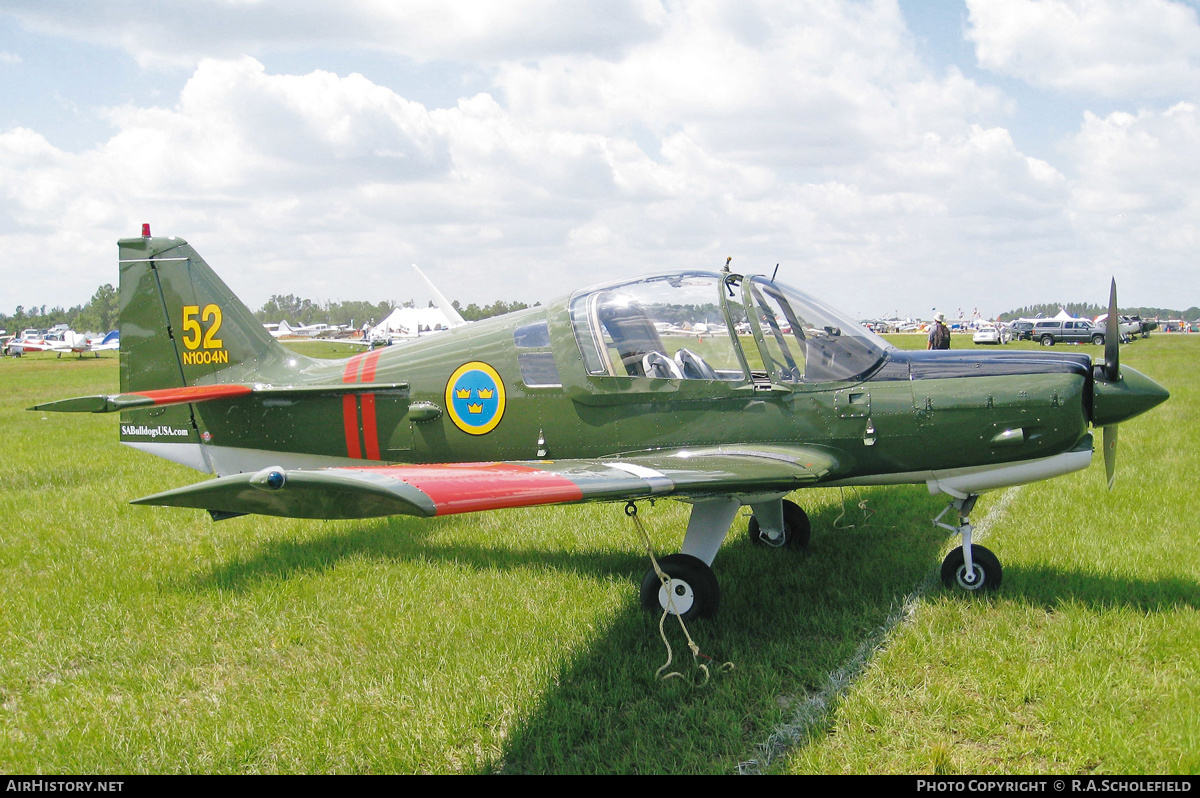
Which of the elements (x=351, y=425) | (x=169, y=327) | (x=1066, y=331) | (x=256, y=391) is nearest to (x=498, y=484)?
(x=351, y=425)

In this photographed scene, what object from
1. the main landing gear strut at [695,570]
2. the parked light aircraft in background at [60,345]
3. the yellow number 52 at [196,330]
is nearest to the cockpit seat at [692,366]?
the main landing gear strut at [695,570]

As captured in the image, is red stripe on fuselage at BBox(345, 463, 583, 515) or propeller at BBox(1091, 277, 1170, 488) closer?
red stripe on fuselage at BBox(345, 463, 583, 515)

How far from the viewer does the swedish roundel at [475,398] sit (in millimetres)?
6148

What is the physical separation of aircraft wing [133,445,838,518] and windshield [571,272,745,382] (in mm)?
687

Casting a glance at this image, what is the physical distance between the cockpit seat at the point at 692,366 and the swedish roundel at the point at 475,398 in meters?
1.41

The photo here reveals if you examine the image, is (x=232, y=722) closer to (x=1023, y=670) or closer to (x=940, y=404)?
(x=1023, y=670)

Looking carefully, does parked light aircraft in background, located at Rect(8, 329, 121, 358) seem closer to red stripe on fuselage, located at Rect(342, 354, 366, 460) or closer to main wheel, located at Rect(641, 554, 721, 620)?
red stripe on fuselage, located at Rect(342, 354, 366, 460)

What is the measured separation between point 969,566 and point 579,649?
2906mm

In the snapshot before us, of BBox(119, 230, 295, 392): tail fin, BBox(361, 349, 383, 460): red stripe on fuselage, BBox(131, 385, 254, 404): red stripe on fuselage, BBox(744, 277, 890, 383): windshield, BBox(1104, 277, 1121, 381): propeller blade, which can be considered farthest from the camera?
BBox(119, 230, 295, 392): tail fin

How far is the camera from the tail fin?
7.21 meters

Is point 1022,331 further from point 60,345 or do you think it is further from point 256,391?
point 60,345

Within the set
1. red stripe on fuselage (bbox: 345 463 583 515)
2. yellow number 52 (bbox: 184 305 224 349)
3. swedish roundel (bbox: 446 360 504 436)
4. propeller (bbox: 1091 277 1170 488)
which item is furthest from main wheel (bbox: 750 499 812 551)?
yellow number 52 (bbox: 184 305 224 349)

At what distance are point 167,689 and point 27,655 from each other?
4.07ft

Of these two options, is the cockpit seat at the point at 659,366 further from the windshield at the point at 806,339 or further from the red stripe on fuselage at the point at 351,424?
the red stripe on fuselage at the point at 351,424
